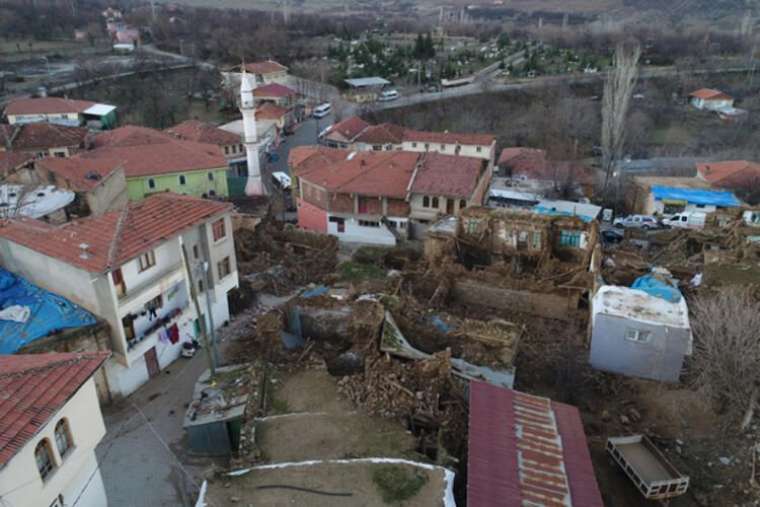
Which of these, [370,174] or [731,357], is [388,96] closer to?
[370,174]

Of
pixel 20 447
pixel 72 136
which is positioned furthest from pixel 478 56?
pixel 20 447

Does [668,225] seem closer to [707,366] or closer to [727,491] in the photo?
[707,366]

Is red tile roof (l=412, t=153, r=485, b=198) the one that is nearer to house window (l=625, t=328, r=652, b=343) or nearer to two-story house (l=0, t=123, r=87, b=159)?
house window (l=625, t=328, r=652, b=343)

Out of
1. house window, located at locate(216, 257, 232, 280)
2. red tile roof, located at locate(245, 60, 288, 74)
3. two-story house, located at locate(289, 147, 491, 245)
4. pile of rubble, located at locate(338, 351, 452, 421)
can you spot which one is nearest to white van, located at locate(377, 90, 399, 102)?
red tile roof, located at locate(245, 60, 288, 74)

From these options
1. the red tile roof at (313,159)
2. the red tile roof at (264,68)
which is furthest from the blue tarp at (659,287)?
the red tile roof at (264,68)

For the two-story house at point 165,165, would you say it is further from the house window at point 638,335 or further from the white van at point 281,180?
the house window at point 638,335

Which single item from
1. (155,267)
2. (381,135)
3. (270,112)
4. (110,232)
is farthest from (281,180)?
(110,232)
